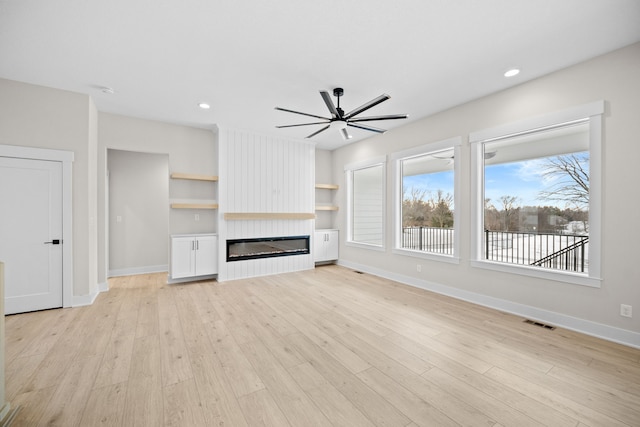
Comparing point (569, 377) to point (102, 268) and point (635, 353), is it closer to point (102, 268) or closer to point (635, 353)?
point (635, 353)

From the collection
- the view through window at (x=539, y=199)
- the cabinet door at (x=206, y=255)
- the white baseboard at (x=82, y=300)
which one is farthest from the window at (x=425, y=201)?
the white baseboard at (x=82, y=300)

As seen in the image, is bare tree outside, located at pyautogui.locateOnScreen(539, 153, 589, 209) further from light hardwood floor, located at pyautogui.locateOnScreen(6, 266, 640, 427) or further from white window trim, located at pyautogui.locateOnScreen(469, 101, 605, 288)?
light hardwood floor, located at pyautogui.locateOnScreen(6, 266, 640, 427)

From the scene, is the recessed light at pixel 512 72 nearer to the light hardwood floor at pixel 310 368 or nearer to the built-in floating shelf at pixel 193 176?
the light hardwood floor at pixel 310 368

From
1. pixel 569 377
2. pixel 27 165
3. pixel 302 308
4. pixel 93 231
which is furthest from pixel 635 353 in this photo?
pixel 27 165

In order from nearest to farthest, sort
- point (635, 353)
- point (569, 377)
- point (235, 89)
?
1. point (569, 377)
2. point (635, 353)
3. point (235, 89)

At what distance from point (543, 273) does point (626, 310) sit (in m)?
0.70

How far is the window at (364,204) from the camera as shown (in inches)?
238

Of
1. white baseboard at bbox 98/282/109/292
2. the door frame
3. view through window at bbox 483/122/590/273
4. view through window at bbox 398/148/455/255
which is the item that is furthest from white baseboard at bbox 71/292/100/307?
view through window at bbox 483/122/590/273

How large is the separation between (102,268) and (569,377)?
240 inches

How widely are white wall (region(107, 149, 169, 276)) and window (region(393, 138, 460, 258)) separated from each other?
5077 millimetres

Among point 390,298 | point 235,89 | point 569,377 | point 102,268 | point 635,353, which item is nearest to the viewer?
point 569,377

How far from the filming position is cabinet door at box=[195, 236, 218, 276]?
4984 millimetres

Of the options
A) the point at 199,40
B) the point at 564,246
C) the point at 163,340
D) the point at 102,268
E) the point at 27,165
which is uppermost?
the point at 199,40

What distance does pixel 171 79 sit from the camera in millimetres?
3355
